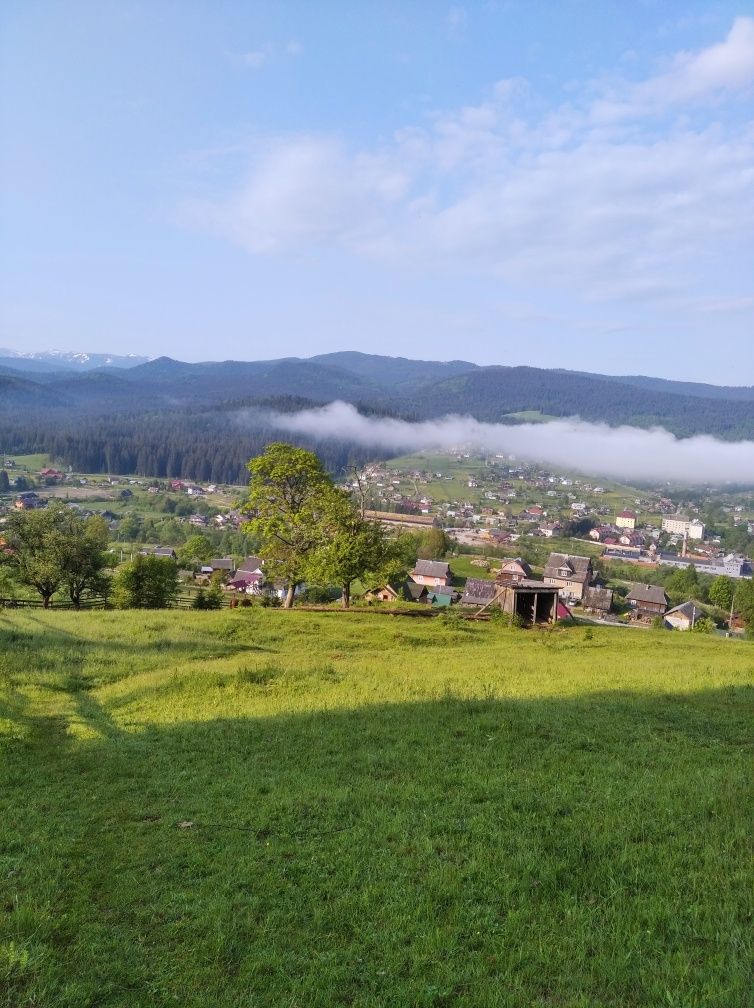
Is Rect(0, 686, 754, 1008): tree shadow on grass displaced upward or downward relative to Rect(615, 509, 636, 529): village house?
upward

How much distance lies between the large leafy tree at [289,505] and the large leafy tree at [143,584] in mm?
14093

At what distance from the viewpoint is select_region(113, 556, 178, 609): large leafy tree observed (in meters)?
44.3

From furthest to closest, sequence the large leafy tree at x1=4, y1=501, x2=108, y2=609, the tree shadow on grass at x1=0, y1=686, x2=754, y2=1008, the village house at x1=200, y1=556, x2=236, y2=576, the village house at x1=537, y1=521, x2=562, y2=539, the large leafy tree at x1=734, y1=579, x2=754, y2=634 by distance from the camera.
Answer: the village house at x1=537, y1=521, x2=562, y2=539, the village house at x1=200, y1=556, x2=236, y2=576, the large leafy tree at x1=734, y1=579, x2=754, y2=634, the large leafy tree at x1=4, y1=501, x2=108, y2=609, the tree shadow on grass at x1=0, y1=686, x2=754, y2=1008

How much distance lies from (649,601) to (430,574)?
29.3m

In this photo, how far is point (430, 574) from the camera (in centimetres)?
8406

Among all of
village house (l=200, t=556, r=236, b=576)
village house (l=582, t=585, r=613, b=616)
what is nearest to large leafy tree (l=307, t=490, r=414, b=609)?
village house (l=582, t=585, r=613, b=616)

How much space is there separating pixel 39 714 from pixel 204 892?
408 inches

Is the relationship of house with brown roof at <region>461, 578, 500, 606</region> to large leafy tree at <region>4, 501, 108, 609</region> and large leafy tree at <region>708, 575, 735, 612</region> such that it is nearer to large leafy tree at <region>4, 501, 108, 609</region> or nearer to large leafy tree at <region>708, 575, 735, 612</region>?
large leafy tree at <region>708, 575, 735, 612</region>

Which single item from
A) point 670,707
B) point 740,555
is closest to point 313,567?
point 670,707

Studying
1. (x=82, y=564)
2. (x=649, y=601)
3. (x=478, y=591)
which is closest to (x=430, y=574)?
(x=478, y=591)

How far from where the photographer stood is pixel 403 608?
37.5m

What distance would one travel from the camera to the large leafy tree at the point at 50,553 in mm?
42438

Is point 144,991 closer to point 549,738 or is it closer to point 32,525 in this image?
point 549,738

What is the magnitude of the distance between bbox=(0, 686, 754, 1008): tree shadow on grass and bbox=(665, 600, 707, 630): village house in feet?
226
